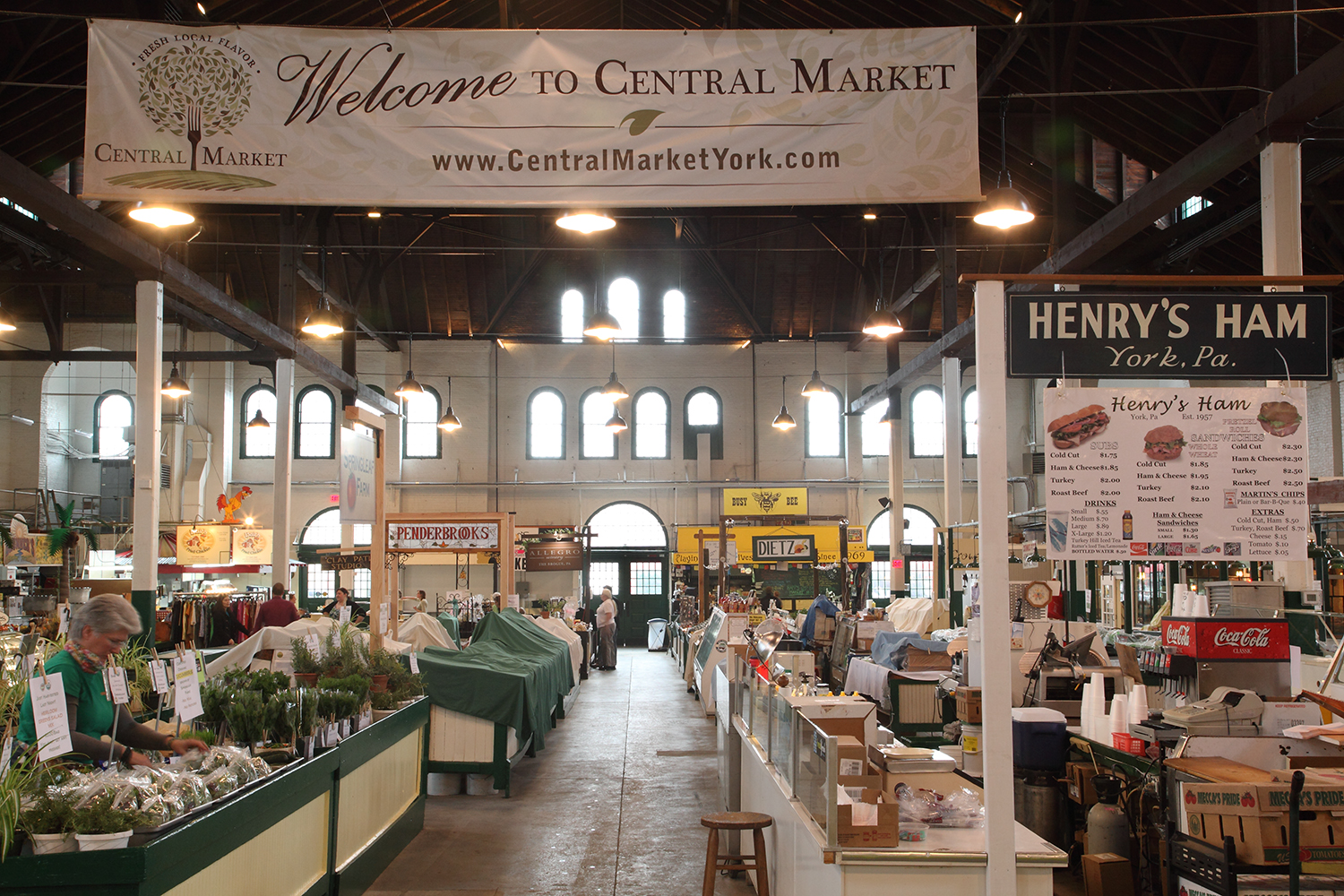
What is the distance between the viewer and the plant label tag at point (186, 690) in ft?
13.3

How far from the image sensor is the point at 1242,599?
7434 millimetres

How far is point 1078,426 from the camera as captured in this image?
3.60 meters

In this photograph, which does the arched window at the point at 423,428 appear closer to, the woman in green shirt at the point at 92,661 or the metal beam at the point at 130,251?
the metal beam at the point at 130,251

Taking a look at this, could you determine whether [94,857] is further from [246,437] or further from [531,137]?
[246,437]

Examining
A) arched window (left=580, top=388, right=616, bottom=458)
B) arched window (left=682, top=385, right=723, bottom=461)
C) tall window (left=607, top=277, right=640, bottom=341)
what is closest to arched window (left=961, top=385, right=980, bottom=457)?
arched window (left=682, top=385, right=723, bottom=461)

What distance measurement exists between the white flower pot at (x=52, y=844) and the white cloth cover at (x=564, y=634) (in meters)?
9.32

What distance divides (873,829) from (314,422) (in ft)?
69.6

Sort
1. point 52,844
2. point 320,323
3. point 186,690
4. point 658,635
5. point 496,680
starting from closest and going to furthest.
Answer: point 52,844
point 186,690
point 496,680
point 320,323
point 658,635

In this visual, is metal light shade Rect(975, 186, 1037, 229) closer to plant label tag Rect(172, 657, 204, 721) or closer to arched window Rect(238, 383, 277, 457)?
plant label tag Rect(172, 657, 204, 721)

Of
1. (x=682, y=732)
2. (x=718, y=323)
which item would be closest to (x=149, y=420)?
(x=682, y=732)

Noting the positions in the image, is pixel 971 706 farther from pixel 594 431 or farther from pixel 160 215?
pixel 594 431

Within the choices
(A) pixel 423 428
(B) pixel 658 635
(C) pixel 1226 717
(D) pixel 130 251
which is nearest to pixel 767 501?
(B) pixel 658 635

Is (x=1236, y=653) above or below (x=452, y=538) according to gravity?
below

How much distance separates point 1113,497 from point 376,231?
18.0 metres
